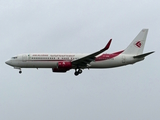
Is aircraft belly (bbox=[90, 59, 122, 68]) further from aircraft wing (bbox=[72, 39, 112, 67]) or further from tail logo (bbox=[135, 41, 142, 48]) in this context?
tail logo (bbox=[135, 41, 142, 48])

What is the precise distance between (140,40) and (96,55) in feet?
44.2

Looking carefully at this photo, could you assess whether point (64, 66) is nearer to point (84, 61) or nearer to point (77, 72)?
point (84, 61)

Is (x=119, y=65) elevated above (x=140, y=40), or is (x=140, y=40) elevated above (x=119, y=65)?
(x=140, y=40)

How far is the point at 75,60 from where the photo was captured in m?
76.8

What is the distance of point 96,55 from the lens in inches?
3009

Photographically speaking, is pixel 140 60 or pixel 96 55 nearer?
pixel 96 55

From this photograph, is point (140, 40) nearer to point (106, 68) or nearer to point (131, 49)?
point (131, 49)

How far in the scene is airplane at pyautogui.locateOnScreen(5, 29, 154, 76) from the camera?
76.9 metres

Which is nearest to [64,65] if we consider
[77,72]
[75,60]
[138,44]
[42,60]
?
[75,60]

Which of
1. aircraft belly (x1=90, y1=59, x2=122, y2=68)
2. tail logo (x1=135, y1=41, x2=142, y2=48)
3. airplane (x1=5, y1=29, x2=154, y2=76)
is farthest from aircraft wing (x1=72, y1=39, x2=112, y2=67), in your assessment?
tail logo (x1=135, y1=41, x2=142, y2=48)

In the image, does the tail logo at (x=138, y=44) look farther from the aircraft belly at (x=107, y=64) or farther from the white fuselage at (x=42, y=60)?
the white fuselage at (x=42, y=60)

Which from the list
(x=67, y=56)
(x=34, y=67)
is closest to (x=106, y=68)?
(x=67, y=56)

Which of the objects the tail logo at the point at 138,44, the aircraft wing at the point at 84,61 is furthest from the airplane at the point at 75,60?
the tail logo at the point at 138,44

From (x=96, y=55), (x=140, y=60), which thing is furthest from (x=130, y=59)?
(x=96, y=55)
